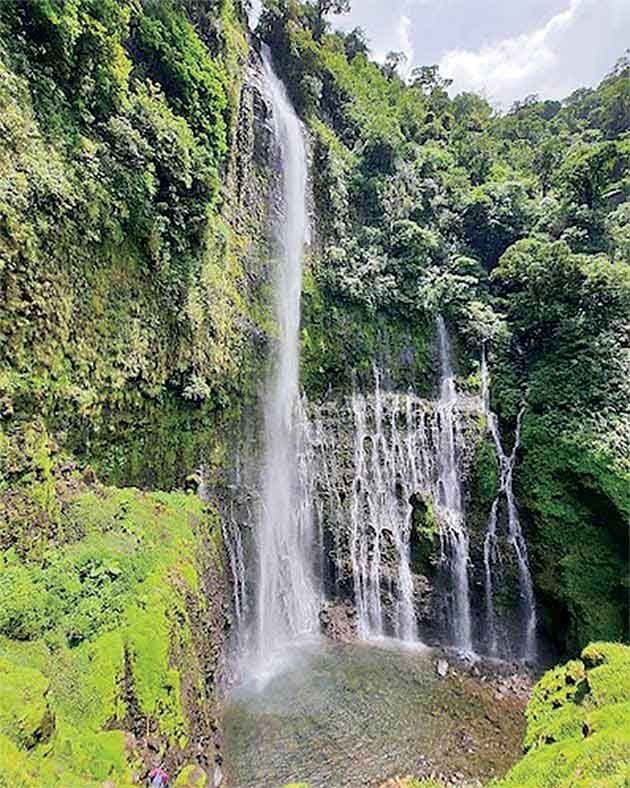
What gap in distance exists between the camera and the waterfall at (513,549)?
13586 mm

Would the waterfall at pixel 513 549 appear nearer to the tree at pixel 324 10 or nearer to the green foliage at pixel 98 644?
the green foliage at pixel 98 644

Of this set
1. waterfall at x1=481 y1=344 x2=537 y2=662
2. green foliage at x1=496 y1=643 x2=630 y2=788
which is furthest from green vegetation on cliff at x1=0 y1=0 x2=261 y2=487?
waterfall at x1=481 y1=344 x2=537 y2=662

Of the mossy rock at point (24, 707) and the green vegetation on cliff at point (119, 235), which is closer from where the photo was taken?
the mossy rock at point (24, 707)

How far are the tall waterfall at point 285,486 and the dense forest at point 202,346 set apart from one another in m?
0.73

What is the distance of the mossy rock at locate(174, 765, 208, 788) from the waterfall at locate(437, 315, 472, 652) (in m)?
9.10

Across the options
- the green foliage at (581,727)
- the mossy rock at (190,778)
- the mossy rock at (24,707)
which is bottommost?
the mossy rock at (190,778)

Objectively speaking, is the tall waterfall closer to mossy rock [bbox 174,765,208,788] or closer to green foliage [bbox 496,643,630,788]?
mossy rock [bbox 174,765,208,788]

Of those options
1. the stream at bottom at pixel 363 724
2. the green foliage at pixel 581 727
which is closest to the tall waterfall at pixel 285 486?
the stream at bottom at pixel 363 724

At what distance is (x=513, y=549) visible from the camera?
565 inches

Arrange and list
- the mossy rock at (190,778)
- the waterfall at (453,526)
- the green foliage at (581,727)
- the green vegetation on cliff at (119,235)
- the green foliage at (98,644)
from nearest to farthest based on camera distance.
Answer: the green foliage at (581,727)
the green foliage at (98,644)
the mossy rock at (190,778)
the green vegetation on cliff at (119,235)
the waterfall at (453,526)

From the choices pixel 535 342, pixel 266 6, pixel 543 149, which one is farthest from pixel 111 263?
pixel 543 149

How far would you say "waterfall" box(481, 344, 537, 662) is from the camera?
13586mm

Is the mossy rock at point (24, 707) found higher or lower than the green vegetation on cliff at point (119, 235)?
lower

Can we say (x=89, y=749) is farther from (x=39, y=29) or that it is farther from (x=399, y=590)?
(x=39, y=29)
